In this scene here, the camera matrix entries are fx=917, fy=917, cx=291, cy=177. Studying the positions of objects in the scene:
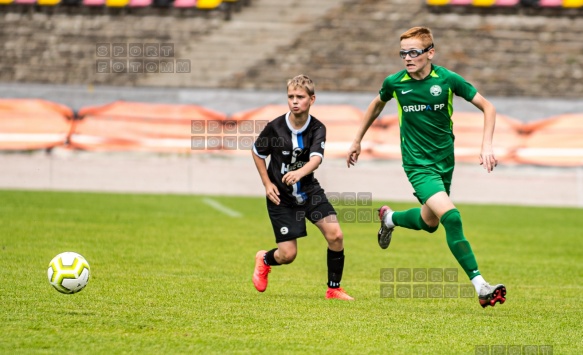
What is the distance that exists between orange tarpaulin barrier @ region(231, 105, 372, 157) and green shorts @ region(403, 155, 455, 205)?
501 inches

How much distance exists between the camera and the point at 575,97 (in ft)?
77.4

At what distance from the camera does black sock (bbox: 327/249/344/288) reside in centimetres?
782

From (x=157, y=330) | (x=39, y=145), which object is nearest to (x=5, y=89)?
(x=39, y=145)

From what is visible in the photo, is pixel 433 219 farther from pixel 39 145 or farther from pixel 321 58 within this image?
pixel 321 58

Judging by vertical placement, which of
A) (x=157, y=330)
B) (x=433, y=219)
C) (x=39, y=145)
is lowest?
(x=157, y=330)

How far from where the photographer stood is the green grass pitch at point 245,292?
19.0 feet

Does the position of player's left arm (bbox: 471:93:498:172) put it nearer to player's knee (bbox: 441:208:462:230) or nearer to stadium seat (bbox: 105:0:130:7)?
player's knee (bbox: 441:208:462:230)

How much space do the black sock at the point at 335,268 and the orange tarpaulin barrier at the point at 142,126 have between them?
41.4 feet

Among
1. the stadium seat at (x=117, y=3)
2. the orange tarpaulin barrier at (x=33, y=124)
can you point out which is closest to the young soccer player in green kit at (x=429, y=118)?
the orange tarpaulin barrier at (x=33, y=124)

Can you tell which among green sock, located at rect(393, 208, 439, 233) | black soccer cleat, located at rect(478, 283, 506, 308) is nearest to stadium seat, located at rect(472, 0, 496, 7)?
green sock, located at rect(393, 208, 439, 233)

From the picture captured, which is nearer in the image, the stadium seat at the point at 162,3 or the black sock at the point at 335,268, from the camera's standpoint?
the black sock at the point at 335,268

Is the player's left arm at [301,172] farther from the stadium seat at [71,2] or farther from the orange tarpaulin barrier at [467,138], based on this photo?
the stadium seat at [71,2]

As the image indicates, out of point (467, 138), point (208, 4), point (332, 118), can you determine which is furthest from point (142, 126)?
point (467, 138)

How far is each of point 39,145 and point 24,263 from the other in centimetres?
1167
